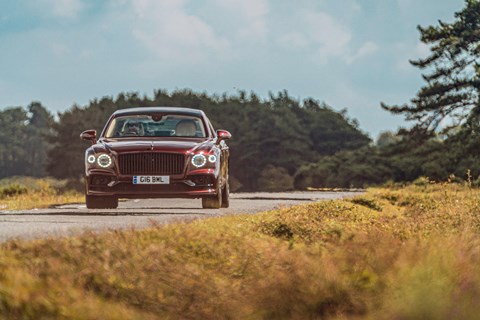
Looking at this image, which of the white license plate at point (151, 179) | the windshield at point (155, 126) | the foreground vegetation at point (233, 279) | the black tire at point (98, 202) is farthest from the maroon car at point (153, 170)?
Result: the foreground vegetation at point (233, 279)

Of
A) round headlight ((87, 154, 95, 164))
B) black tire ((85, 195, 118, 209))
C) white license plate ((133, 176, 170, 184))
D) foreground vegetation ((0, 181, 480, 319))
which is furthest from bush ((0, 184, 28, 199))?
foreground vegetation ((0, 181, 480, 319))

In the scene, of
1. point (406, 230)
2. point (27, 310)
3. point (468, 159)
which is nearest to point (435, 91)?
point (468, 159)

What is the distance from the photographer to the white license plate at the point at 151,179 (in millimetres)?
15242

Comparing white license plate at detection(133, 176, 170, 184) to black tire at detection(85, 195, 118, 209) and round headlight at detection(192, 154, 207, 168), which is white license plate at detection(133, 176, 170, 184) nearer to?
round headlight at detection(192, 154, 207, 168)

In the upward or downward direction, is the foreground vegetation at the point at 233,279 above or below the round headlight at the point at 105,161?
below

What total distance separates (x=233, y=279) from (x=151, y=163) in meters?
9.12

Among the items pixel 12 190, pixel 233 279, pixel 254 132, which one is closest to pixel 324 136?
pixel 254 132

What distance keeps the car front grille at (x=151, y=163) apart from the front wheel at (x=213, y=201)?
0.94 metres

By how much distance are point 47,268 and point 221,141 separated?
10621mm

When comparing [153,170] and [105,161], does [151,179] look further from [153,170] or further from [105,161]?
[105,161]

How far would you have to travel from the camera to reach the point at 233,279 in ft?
20.9

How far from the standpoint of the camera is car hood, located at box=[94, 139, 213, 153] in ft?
50.3

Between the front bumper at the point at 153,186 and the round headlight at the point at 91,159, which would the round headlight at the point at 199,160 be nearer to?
the front bumper at the point at 153,186

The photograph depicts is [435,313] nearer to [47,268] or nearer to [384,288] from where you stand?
[384,288]
